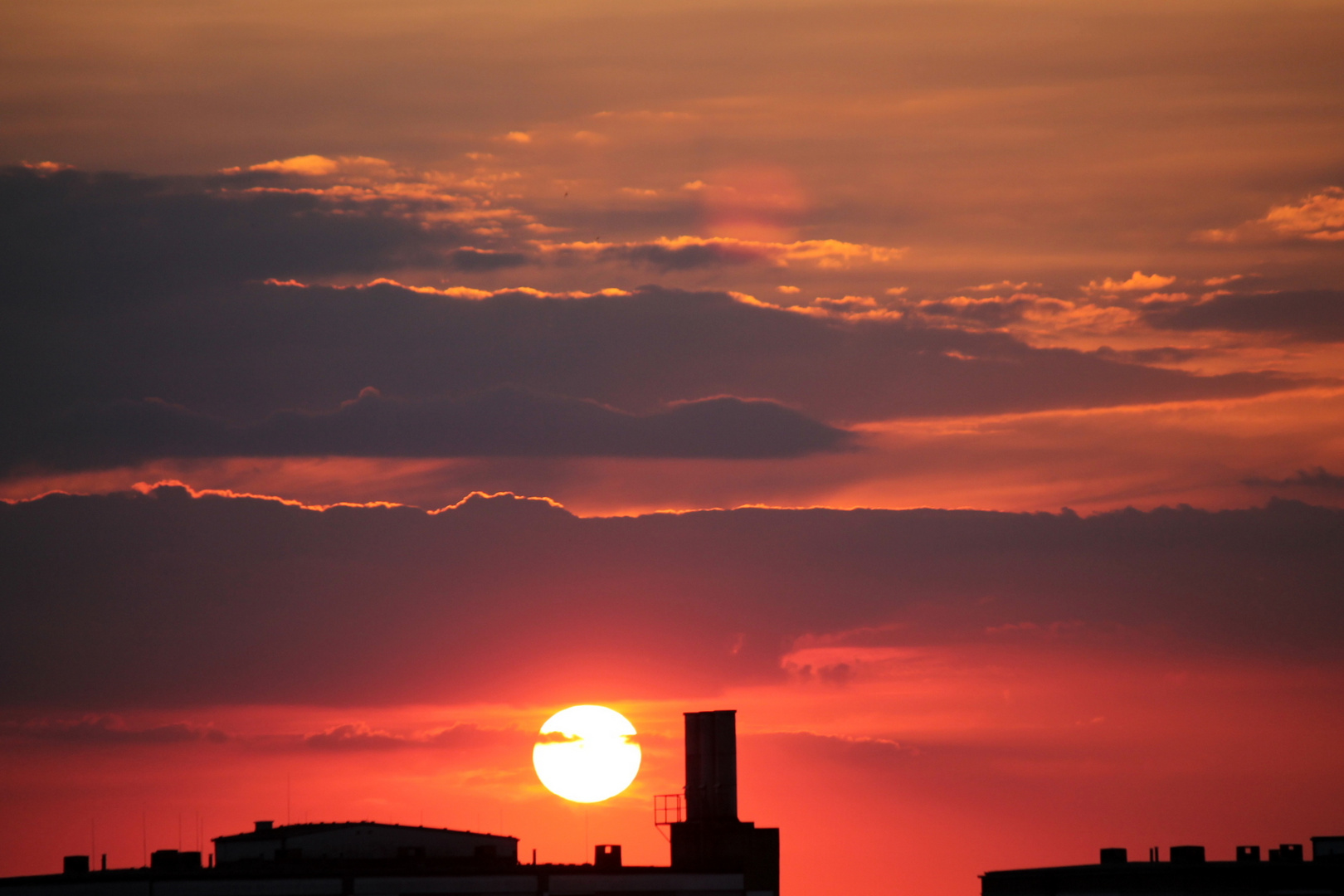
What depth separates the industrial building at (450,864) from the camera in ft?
352

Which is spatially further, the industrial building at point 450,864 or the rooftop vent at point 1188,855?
the rooftop vent at point 1188,855

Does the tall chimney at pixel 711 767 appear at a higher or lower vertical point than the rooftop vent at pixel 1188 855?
higher

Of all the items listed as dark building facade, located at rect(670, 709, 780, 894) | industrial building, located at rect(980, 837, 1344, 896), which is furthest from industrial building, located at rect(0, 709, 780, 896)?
industrial building, located at rect(980, 837, 1344, 896)

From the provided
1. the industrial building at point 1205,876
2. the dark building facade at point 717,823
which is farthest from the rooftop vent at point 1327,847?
the dark building facade at point 717,823

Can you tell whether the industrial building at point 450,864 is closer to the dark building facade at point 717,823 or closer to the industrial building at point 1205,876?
the dark building facade at point 717,823

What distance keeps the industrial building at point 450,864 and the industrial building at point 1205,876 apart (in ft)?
61.1

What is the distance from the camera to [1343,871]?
115375 mm

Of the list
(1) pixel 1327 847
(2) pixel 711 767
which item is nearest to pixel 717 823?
(2) pixel 711 767

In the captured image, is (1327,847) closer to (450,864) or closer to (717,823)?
(717,823)

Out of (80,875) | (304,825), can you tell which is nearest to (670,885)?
(304,825)

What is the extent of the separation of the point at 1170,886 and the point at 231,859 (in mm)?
58884

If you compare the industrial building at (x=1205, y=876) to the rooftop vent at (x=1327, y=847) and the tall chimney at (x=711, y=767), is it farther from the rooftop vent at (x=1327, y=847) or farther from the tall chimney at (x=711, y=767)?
the tall chimney at (x=711, y=767)

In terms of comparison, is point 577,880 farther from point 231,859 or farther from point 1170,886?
point 1170,886

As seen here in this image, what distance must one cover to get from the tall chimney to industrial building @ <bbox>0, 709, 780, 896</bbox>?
8cm
